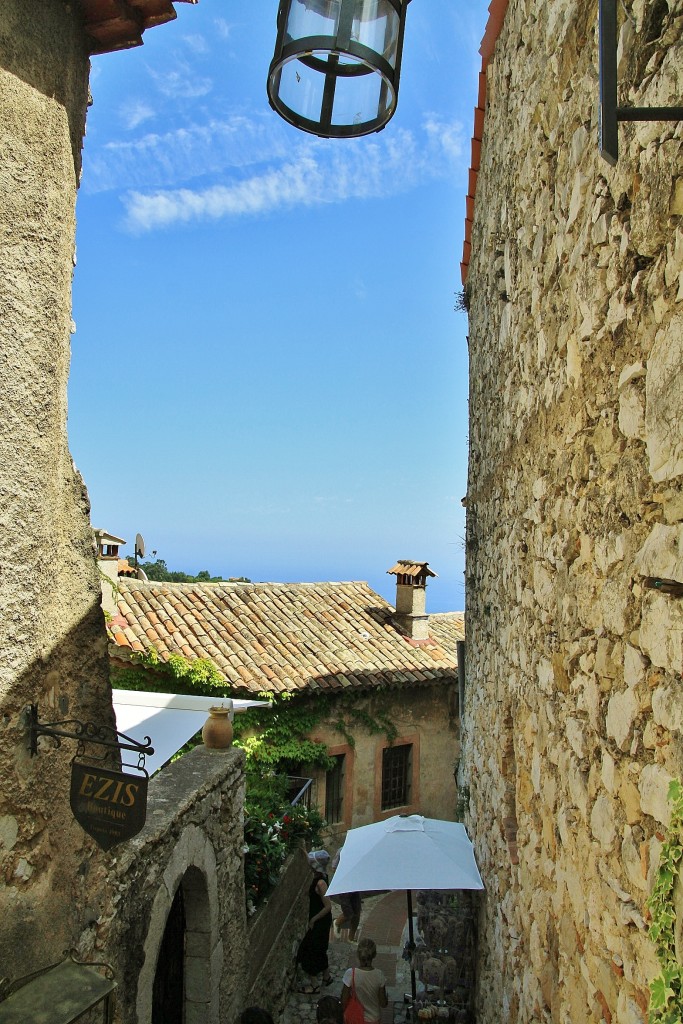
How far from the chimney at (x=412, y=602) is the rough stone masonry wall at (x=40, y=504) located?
42.4ft

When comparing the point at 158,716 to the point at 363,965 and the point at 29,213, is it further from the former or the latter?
the point at 29,213

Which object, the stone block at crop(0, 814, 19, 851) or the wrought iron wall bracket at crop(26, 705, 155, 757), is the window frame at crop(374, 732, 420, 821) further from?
the stone block at crop(0, 814, 19, 851)

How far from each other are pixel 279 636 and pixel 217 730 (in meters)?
8.07

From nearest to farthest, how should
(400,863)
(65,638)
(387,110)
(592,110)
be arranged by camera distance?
(387,110), (592,110), (65,638), (400,863)

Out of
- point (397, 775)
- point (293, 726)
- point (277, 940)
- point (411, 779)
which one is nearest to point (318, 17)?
point (277, 940)

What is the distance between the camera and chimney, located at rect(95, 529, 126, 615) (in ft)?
45.3

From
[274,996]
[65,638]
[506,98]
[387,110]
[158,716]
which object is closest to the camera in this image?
[387,110]

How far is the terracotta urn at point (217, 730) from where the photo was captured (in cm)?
662

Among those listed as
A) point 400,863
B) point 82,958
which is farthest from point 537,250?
point 400,863

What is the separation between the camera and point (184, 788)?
5.54 meters

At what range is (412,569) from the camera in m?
17.4

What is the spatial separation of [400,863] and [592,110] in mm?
5400

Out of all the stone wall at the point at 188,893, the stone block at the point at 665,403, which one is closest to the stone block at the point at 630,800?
the stone block at the point at 665,403

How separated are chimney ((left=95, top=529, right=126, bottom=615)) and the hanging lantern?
1181 cm
